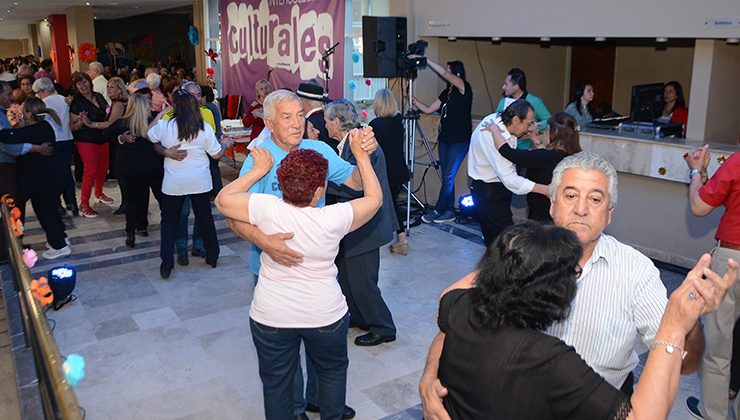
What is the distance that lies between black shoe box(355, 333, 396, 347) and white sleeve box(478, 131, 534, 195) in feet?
4.21

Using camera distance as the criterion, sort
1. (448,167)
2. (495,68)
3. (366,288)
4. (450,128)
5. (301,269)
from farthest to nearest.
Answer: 1. (495,68)
2. (448,167)
3. (450,128)
4. (366,288)
5. (301,269)

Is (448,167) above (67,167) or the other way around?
the other way around

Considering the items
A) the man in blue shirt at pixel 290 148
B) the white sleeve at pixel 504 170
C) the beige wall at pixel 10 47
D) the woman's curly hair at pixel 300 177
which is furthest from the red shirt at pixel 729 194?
the beige wall at pixel 10 47

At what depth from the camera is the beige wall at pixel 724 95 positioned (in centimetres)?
541

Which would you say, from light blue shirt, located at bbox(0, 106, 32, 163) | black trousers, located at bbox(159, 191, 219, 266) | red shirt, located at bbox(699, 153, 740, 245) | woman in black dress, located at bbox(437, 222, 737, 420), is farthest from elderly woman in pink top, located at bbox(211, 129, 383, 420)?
light blue shirt, located at bbox(0, 106, 32, 163)

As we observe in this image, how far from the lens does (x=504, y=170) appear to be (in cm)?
445

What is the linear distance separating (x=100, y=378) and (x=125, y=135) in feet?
8.86

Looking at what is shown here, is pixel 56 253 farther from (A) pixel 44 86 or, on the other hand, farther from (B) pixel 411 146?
(B) pixel 411 146

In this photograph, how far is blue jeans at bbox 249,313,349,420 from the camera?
2.65m

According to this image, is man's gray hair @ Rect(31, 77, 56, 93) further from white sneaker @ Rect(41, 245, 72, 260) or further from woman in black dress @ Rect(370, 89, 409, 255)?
woman in black dress @ Rect(370, 89, 409, 255)

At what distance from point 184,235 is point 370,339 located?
246 centimetres

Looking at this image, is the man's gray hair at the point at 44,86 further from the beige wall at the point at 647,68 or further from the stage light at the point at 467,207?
the beige wall at the point at 647,68

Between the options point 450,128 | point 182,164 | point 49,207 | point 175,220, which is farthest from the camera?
point 450,128

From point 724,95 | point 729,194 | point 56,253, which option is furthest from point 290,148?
point 724,95
